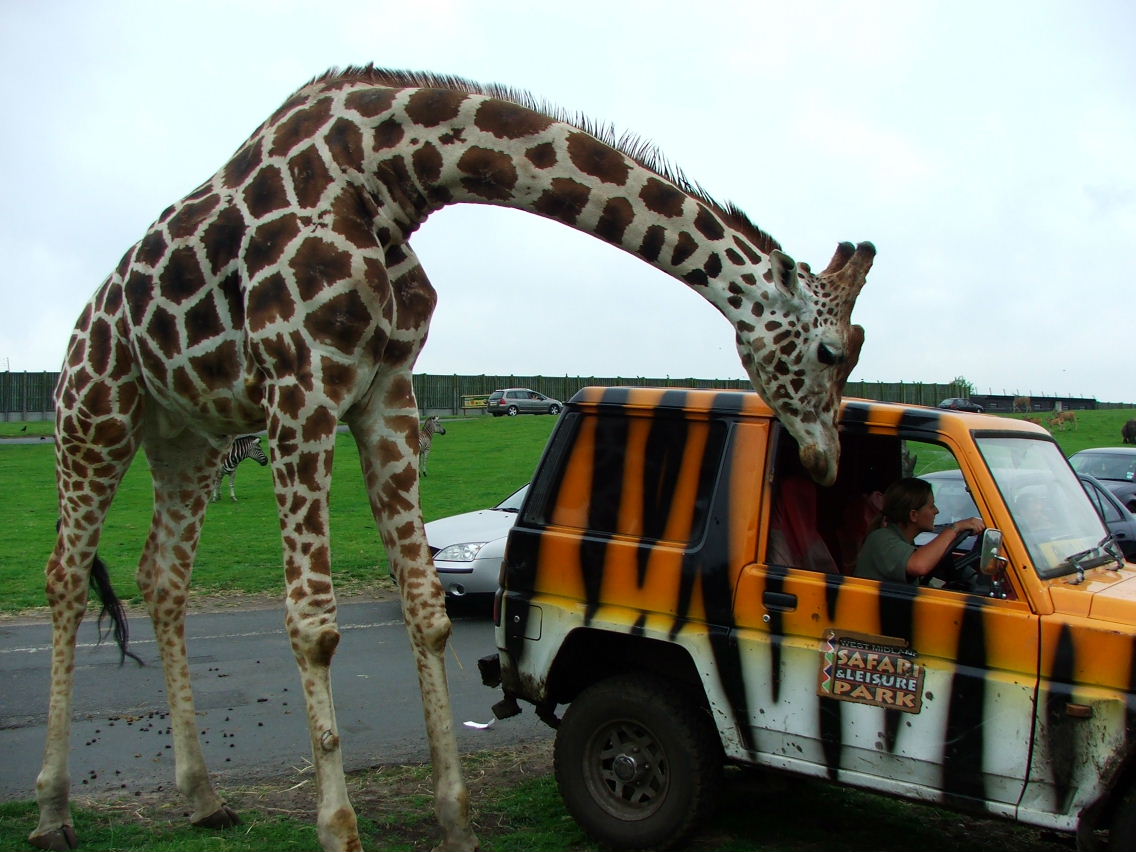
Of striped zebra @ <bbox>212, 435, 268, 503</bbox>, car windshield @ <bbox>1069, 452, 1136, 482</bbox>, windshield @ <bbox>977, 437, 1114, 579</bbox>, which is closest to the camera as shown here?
windshield @ <bbox>977, 437, 1114, 579</bbox>

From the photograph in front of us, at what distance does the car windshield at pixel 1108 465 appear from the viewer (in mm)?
15862

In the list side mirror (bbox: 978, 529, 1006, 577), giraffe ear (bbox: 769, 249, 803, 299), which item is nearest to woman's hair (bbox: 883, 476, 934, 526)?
side mirror (bbox: 978, 529, 1006, 577)

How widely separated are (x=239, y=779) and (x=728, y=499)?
3212 millimetres

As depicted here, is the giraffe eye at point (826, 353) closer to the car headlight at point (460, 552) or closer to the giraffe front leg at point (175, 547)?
the giraffe front leg at point (175, 547)

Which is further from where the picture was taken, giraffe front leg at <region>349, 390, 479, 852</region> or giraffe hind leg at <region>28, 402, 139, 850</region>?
giraffe hind leg at <region>28, 402, 139, 850</region>

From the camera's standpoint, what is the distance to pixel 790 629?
4.33 m

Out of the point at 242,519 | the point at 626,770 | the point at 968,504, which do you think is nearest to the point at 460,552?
the point at 968,504

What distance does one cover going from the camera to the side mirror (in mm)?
3941

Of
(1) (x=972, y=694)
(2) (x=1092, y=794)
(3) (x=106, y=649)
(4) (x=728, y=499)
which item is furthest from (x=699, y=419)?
(3) (x=106, y=649)

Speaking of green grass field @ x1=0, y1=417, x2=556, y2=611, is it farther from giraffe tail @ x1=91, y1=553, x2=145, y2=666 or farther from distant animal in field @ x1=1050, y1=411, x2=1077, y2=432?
distant animal in field @ x1=1050, y1=411, x2=1077, y2=432

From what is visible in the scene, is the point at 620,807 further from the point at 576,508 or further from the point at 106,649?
the point at 106,649

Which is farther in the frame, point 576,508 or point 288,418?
point 576,508

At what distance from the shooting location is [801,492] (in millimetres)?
4945

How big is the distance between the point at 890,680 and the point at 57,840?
12.3 ft
